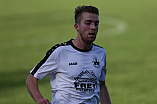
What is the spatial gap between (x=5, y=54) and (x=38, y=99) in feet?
69.9

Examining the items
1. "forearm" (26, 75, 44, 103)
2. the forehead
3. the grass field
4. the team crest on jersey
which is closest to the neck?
the team crest on jersey

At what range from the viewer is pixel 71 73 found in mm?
7770

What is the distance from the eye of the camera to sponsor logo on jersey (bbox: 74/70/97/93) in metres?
7.74

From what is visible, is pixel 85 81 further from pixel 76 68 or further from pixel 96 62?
pixel 96 62

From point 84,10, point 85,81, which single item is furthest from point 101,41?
point 85,81

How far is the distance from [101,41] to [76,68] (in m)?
23.9

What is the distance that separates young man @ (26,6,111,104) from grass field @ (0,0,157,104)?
32.5 feet

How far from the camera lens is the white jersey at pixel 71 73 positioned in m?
7.73

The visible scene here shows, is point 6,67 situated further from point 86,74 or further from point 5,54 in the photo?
point 86,74

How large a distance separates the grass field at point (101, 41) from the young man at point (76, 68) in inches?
390

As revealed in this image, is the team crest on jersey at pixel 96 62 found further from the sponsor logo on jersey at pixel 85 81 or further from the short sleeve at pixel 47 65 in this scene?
the short sleeve at pixel 47 65

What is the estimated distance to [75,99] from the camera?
25.3 ft

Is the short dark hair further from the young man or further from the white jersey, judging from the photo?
the white jersey

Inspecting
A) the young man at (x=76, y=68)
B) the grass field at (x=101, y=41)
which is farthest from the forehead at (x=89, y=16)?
the grass field at (x=101, y=41)
